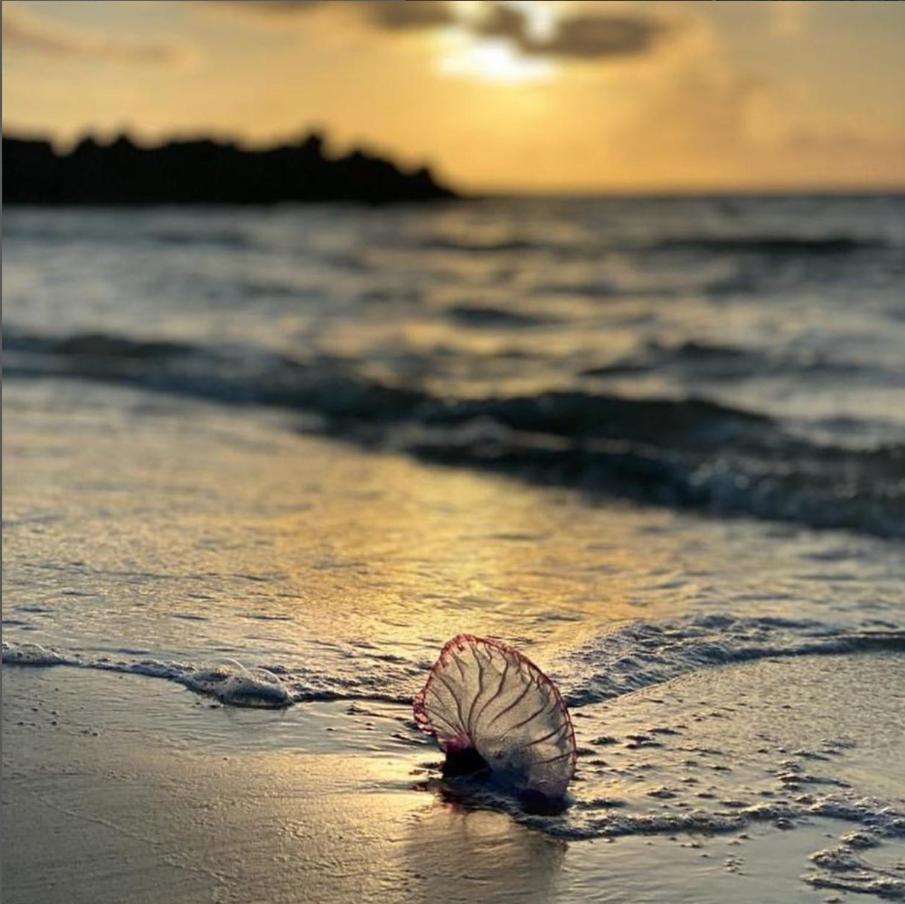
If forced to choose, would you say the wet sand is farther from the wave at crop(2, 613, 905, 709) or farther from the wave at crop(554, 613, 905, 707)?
the wave at crop(554, 613, 905, 707)

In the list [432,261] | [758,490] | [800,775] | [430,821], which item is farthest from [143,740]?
[432,261]

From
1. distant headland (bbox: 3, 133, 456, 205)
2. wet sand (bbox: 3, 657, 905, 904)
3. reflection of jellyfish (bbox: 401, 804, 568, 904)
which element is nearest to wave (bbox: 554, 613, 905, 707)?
wet sand (bbox: 3, 657, 905, 904)

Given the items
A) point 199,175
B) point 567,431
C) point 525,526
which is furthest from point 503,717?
point 199,175

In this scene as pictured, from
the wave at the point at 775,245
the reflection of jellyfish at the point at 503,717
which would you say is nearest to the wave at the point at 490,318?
the wave at the point at 775,245

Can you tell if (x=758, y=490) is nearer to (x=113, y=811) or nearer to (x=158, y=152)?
(x=113, y=811)

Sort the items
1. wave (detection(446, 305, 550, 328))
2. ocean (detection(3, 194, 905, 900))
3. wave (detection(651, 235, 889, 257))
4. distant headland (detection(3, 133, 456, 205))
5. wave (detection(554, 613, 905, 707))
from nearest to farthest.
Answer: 1. ocean (detection(3, 194, 905, 900))
2. wave (detection(554, 613, 905, 707))
3. wave (detection(446, 305, 550, 328))
4. wave (detection(651, 235, 889, 257))
5. distant headland (detection(3, 133, 456, 205))
